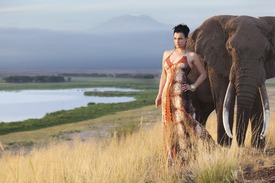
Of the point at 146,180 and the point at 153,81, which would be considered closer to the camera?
the point at 146,180

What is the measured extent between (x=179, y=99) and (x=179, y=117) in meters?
0.25

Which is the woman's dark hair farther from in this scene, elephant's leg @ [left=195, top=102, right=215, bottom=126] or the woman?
elephant's leg @ [left=195, top=102, right=215, bottom=126]

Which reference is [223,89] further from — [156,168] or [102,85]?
[102,85]

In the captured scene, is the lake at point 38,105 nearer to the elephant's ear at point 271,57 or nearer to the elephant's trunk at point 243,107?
the elephant's ear at point 271,57

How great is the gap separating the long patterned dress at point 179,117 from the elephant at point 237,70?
1046 millimetres

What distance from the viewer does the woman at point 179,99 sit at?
7227 mm

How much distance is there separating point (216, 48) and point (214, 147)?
236cm

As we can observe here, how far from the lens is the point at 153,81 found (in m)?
134

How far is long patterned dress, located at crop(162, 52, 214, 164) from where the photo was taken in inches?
287

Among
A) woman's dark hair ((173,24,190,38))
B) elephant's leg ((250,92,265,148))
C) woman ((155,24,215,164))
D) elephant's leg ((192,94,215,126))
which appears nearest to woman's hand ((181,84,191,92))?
woman ((155,24,215,164))

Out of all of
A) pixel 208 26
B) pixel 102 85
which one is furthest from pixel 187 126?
pixel 102 85

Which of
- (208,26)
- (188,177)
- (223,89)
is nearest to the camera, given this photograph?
(188,177)

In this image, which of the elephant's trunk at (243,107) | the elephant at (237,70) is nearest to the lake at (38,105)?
the elephant at (237,70)

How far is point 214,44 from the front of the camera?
9281mm
